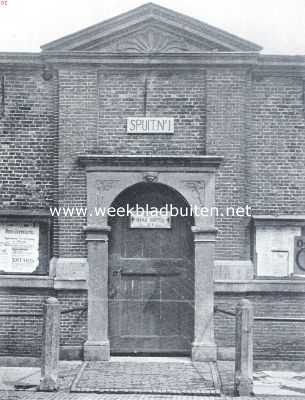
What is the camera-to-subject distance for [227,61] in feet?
31.4

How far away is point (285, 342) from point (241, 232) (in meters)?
1.83

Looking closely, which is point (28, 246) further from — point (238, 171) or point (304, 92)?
point (304, 92)

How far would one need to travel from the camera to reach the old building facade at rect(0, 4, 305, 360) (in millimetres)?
9484

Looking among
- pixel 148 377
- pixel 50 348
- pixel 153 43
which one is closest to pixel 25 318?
pixel 50 348

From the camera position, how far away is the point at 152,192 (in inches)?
384

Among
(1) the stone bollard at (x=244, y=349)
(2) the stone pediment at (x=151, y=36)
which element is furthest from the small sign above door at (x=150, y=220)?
(2) the stone pediment at (x=151, y=36)

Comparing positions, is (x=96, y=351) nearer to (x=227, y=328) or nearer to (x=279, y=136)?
(x=227, y=328)

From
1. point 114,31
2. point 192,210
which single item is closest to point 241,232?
point 192,210

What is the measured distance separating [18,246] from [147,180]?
2.32 m

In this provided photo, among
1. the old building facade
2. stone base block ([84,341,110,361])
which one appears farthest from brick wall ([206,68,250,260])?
stone base block ([84,341,110,361])

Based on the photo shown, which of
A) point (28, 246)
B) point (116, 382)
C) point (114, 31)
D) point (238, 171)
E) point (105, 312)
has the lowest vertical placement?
point (116, 382)

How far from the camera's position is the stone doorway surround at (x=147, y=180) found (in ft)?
30.9

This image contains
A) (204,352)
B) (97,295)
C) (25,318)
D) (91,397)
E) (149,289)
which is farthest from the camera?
(149,289)

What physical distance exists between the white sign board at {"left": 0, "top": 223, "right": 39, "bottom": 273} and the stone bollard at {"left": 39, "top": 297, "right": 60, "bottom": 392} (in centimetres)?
189
